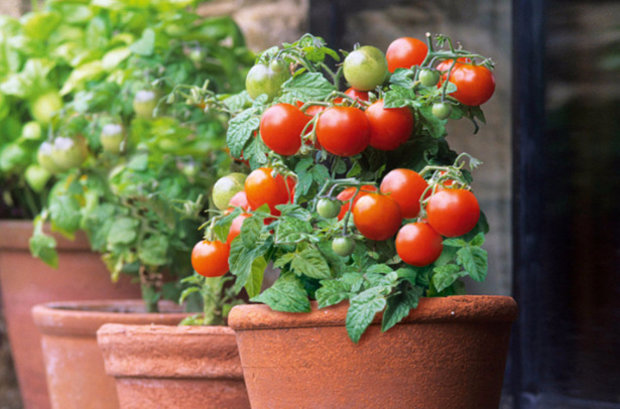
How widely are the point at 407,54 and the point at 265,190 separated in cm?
31

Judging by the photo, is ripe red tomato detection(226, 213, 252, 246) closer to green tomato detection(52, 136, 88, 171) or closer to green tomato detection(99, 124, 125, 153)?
green tomato detection(99, 124, 125, 153)

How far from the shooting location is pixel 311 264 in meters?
1.14

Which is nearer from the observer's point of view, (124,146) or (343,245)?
(343,245)

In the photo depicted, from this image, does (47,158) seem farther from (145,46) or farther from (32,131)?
(145,46)

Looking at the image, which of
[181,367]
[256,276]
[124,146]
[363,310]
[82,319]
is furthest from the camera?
[124,146]

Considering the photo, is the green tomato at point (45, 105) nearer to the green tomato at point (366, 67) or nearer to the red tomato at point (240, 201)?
the red tomato at point (240, 201)

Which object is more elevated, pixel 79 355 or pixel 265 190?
pixel 265 190

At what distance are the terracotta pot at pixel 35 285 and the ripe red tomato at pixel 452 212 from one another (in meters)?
1.41

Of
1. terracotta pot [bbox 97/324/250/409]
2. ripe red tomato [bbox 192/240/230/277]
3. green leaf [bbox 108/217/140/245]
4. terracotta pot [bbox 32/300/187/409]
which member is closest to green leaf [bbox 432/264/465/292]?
ripe red tomato [bbox 192/240/230/277]

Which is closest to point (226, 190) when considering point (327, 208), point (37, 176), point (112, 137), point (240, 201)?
point (240, 201)

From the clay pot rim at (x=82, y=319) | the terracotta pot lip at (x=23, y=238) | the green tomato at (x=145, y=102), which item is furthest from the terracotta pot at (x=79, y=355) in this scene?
the green tomato at (x=145, y=102)

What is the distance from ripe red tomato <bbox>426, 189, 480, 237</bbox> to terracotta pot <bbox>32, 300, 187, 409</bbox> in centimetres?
92

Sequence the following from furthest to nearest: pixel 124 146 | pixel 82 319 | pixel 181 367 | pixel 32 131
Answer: pixel 32 131 → pixel 124 146 → pixel 82 319 → pixel 181 367

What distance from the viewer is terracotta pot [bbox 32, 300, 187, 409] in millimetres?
1842
